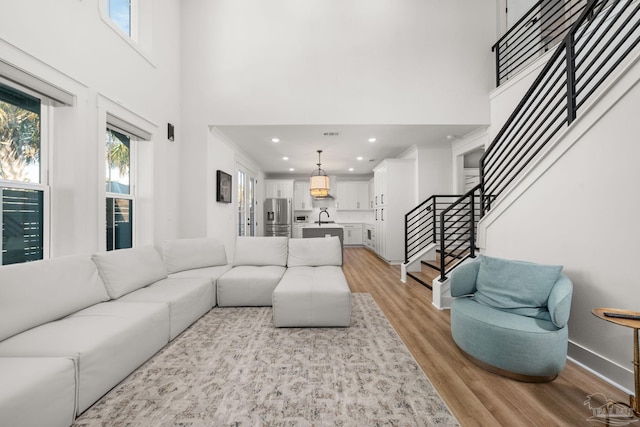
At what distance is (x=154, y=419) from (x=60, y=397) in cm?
46

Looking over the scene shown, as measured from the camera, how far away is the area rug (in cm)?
142

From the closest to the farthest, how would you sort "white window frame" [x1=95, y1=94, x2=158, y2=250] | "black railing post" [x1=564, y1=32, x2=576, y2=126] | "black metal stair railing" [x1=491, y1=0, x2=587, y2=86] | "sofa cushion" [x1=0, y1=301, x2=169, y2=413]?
Answer: 1. "sofa cushion" [x1=0, y1=301, x2=169, y2=413]
2. "black railing post" [x1=564, y1=32, x2=576, y2=126]
3. "white window frame" [x1=95, y1=94, x2=158, y2=250]
4. "black metal stair railing" [x1=491, y1=0, x2=587, y2=86]

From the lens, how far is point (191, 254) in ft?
11.1

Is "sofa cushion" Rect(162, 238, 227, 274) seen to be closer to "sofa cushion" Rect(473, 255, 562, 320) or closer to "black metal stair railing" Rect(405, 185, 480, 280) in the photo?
"black metal stair railing" Rect(405, 185, 480, 280)

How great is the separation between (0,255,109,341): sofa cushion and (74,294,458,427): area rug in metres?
0.67

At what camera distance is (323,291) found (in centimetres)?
252

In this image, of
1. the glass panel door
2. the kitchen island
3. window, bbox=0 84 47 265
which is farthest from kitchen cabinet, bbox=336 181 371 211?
window, bbox=0 84 47 265

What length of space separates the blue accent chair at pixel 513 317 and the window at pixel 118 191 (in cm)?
369

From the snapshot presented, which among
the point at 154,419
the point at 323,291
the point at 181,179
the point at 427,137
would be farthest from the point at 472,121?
the point at 154,419

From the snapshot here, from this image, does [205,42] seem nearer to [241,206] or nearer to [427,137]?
[241,206]

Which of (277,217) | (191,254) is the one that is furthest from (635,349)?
(277,217)

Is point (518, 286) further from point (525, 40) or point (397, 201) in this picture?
point (525, 40)

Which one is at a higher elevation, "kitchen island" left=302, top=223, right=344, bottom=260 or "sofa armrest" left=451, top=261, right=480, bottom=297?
"kitchen island" left=302, top=223, right=344, bottom=260

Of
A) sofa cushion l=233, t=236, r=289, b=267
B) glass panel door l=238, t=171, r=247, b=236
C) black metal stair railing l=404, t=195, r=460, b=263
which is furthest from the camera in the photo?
glass panel door l=238, t=171, r=247, b=236
